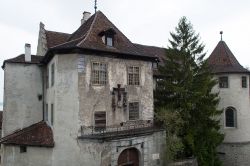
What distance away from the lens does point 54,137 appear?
1847 centimetres

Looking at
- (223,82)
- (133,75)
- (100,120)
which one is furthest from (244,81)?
(100,120)

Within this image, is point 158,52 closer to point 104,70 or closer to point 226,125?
point 226,125

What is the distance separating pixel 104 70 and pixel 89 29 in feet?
11.1

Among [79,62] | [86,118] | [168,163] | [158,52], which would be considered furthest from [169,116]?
[158,52]

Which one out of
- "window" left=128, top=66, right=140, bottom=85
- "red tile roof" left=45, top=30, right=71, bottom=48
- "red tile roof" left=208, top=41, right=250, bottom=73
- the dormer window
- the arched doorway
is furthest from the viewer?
"red tile roof" left=208, top=41, right=250, bottom=73

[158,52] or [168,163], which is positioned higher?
[158,52]

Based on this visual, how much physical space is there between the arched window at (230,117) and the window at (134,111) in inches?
495

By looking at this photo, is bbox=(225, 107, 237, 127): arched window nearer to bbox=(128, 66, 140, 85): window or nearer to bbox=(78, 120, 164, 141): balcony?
bbox=(78, 120, 164, 141): balcony

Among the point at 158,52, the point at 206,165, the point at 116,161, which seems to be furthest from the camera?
Result: the point at 158,52

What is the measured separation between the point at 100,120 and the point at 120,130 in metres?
1.78

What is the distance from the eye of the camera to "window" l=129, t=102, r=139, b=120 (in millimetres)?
20344

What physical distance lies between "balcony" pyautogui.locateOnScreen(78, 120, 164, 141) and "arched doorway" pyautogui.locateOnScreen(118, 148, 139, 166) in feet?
4.48

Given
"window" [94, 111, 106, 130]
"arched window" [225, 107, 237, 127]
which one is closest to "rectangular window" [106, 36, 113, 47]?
"window" [94, 111, 106, 130]

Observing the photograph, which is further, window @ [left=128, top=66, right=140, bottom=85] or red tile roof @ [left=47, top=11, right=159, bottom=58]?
window @ [left=128, top=66, right=140, bottom=85]
